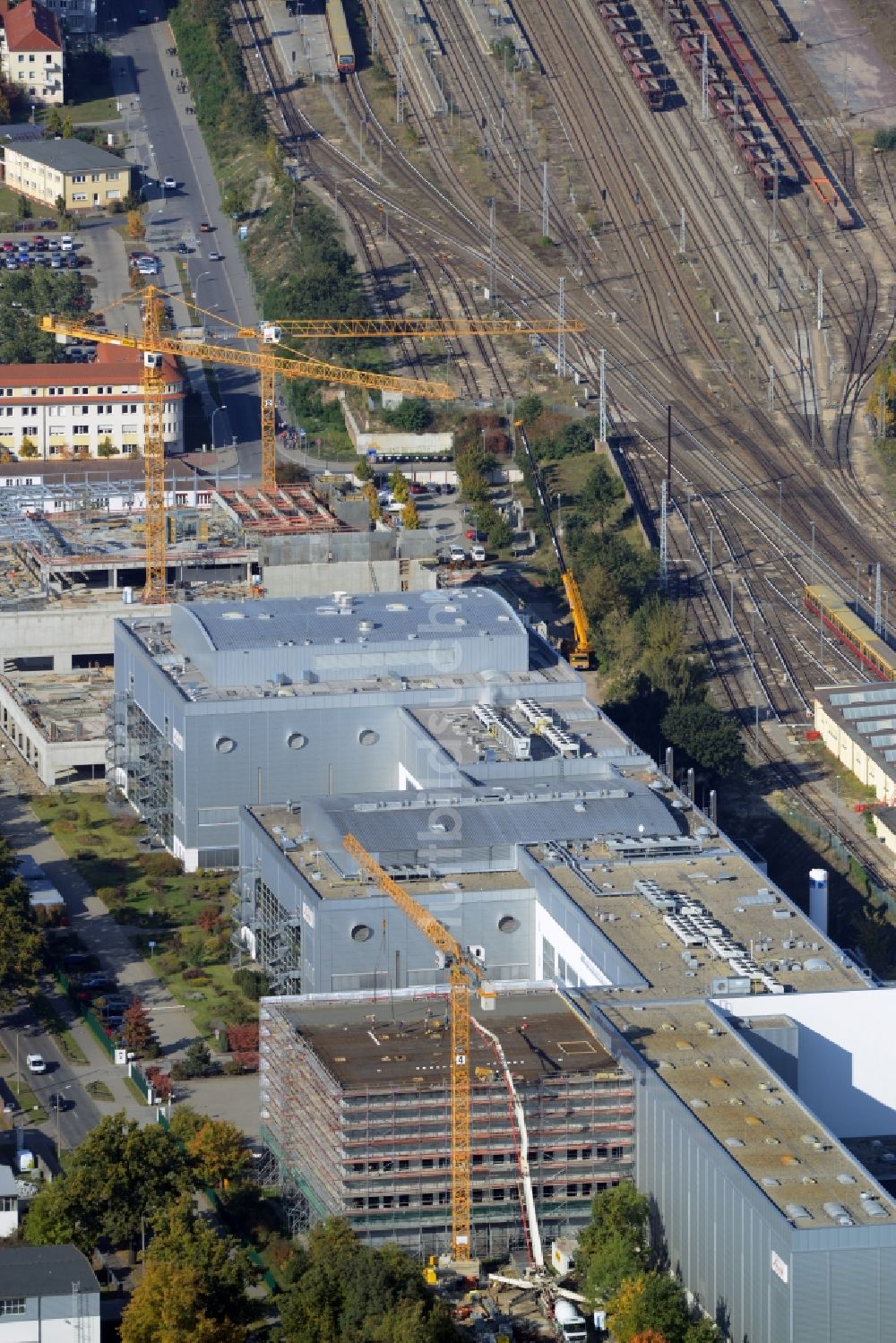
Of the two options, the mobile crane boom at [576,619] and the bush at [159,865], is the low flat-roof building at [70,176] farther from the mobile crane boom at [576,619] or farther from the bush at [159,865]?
the bush at [159,865]

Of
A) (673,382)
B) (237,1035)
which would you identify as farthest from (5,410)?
(237,1035)

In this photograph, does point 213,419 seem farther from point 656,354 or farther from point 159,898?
point 159,898

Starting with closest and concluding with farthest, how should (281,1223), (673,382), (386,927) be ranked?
(281,1223)
(386,927)
(673,382)

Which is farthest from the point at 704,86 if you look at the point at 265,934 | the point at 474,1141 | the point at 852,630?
the point at 474,1141

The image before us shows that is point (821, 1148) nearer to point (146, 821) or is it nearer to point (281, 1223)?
point (281, 1223)

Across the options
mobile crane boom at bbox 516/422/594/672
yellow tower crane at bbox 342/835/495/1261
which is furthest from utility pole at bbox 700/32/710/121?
yellow tower crane at bbox 342/835/495/1261

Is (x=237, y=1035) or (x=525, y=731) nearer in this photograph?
(x=237, y=1035)

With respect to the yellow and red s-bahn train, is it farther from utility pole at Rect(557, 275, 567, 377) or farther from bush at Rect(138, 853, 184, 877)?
bush at Rect(138, 853, 184, 877)
